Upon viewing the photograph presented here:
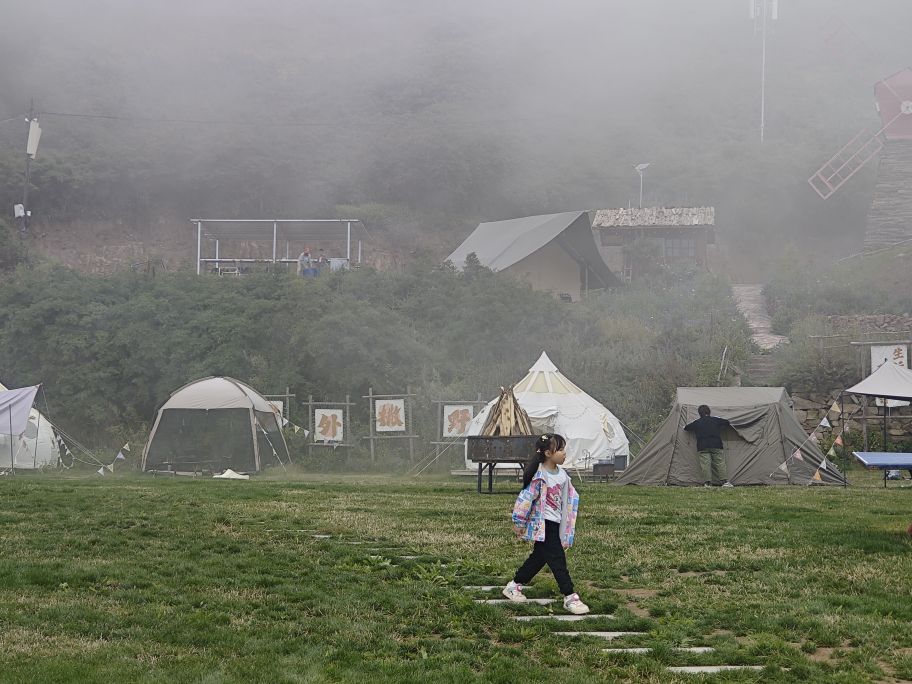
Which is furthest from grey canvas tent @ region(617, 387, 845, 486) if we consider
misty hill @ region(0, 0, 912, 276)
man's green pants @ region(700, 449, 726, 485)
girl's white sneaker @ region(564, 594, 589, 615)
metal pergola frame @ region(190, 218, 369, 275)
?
misty hill @ region(0, 0, 912, 276)

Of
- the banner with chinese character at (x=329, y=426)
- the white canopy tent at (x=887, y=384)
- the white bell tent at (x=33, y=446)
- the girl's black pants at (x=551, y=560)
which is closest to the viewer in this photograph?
the girl's black pants at (x=551, y=560)

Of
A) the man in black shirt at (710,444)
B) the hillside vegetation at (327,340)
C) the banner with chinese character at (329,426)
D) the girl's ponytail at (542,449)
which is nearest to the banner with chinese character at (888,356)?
the hillside vegetation at (327,340)

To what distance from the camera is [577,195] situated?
216ft

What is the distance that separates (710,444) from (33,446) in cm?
1602

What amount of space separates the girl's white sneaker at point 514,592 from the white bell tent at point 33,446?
19207mm

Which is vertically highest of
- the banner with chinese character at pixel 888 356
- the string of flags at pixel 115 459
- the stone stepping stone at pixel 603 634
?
the banner with chinese character at pixel 888 356

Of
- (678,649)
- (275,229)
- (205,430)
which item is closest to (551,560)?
(678,649)

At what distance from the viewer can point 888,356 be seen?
87.4 feet

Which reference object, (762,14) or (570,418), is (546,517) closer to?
(570,418)

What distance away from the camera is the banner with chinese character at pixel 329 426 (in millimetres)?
28922

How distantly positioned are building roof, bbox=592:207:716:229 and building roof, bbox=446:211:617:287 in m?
4.98

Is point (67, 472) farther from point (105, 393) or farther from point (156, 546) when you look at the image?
point (156, 546)

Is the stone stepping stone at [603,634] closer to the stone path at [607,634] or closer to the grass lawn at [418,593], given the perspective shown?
the stone path at [607,634]

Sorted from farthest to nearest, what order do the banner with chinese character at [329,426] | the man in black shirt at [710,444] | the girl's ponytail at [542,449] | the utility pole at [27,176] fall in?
the utility pole at [27,176] < the banner with chinese character at [329,426] < the man in black shirt at [710,444] < the girl's ponytail at [542,449]
